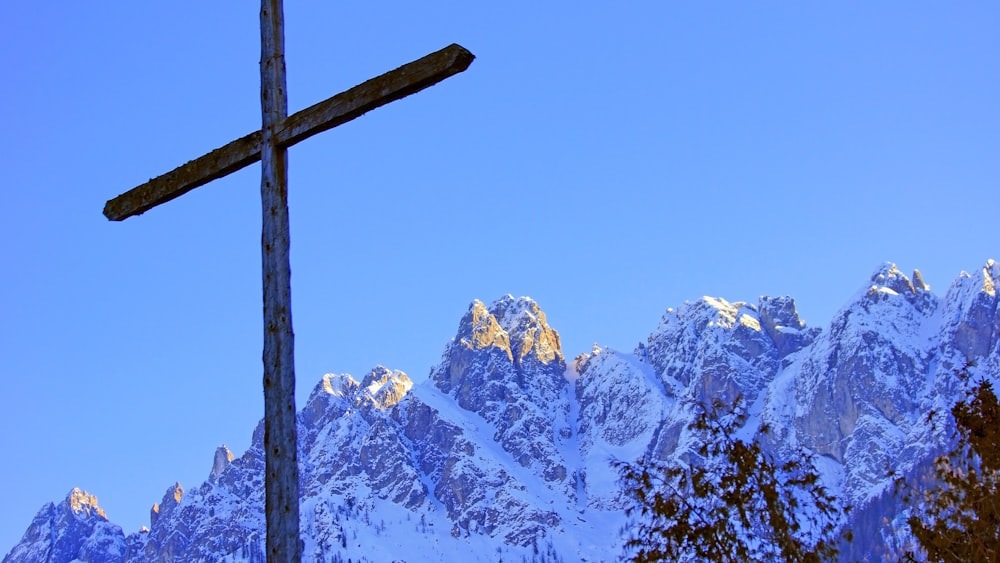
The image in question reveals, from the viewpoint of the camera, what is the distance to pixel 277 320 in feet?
23.9

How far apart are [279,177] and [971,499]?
12491mm

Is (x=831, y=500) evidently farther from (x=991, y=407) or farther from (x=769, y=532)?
(x=991, y=407)

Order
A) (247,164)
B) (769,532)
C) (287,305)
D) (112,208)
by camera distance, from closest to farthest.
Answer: (287,305) < (247,164) < (112,208) < (769,532)

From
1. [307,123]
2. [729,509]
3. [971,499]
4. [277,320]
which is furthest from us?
[971,499]

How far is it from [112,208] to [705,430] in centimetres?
1065

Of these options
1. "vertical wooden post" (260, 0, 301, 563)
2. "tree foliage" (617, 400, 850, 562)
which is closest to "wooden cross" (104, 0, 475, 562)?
"vertical wooden post" (260, 0, 301, 563)

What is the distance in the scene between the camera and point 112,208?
8695 millimetres

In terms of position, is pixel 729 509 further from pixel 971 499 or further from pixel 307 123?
pixel 307 123

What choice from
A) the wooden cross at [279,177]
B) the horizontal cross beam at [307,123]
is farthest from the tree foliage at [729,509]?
the wooden cross at [279,177]

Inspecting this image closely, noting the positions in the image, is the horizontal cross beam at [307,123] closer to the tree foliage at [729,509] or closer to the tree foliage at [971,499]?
the tree foliage at [729,509]

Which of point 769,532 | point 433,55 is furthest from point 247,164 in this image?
point 769,532

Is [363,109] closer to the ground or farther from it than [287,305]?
farther from it

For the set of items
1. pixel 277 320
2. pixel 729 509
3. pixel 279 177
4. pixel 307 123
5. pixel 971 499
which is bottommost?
pixel 277 320

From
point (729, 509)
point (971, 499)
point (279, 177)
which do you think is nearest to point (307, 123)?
point (279, 177)
